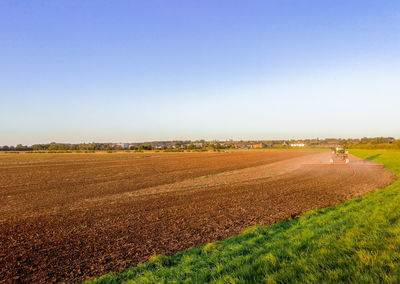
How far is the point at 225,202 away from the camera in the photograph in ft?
43.0

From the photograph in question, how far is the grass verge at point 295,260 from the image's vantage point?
3.66 metres

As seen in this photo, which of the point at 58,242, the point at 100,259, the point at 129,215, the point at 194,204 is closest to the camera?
the point at 100,259

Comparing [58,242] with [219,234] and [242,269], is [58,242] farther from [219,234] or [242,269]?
[242,269]

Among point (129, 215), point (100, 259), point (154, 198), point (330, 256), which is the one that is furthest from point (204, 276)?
point (154, 198)

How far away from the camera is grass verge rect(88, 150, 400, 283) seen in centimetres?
366

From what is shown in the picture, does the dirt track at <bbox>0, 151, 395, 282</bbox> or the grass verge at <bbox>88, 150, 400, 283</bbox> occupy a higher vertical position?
the grass verge at <bbox>88, 150, 400, 283</bbox>

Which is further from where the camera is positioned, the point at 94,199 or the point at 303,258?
the point at 94,199

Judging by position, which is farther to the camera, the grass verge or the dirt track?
the dirt track

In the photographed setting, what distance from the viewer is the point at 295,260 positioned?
4.43 meters

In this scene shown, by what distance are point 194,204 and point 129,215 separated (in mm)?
3499

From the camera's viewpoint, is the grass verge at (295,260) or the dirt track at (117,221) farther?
the dirt track at (117,221)

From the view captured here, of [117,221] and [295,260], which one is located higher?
[295,260]

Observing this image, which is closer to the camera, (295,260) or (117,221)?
(295,260)

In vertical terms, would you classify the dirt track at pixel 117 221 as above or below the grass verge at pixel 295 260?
below
